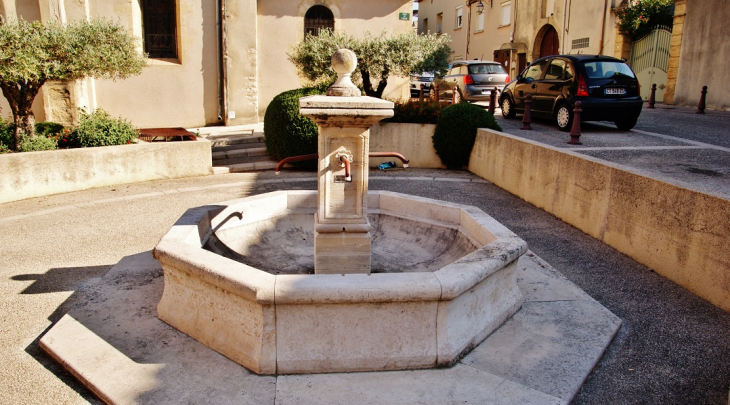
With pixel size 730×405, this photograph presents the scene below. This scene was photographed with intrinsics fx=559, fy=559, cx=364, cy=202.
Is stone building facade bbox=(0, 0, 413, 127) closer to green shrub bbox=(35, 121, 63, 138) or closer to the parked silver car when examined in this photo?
green shrub bbox=(35, 121, 63, 138)

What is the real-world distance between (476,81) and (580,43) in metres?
6.34

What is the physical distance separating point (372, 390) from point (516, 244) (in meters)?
1.70

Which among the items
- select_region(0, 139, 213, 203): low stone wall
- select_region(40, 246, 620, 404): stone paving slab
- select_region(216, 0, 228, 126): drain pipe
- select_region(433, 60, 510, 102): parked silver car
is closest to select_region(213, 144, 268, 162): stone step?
select_region(0, 139, 213, 203): low stone wall

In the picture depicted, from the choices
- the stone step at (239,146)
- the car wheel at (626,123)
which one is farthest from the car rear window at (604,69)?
the stone step at (239,146)

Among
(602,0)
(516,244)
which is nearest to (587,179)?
(516,244)

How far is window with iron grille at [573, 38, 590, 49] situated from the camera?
21489 millimetres

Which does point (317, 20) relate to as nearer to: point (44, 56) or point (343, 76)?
point (44, 56)

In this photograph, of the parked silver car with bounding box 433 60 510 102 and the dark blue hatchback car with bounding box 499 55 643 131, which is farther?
the parked silver car with bounding box 433 60 510 102

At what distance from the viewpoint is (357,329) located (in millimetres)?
3576

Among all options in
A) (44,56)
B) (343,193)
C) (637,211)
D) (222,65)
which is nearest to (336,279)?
(343,193)

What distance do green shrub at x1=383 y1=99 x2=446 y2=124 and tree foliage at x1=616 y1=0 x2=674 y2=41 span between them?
10.9m

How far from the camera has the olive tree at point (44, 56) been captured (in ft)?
27.3

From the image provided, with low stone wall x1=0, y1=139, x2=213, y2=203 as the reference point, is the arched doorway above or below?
above

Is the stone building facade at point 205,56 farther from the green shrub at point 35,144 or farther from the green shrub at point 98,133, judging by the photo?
the green shrub at point 35,144
